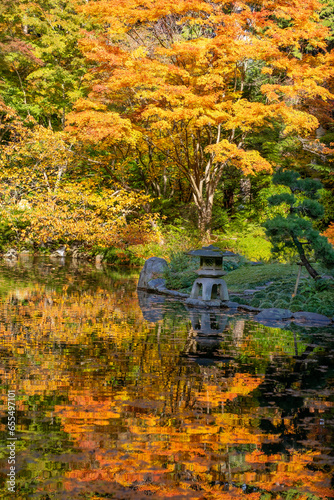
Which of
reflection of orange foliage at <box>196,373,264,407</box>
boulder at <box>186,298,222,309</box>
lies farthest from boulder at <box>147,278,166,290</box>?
reflection of orange foliage at <box>196,373,264,407</box>

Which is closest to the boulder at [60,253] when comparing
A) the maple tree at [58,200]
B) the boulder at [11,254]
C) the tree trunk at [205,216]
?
the maple tree at [58,200]

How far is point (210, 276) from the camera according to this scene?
40.0 feet

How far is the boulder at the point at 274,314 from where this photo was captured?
10.5 meters

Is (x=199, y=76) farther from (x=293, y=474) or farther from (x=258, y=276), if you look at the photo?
(x=293, y=474)

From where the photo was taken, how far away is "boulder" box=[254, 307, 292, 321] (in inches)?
414

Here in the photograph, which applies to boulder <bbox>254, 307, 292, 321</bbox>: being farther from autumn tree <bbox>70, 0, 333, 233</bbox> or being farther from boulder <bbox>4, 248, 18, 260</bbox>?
boulder <bbox>4, 248, 18, 260</bbox>

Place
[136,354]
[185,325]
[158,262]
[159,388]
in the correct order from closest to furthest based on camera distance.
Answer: [159,388]
[136,354]
[185,325]
[158,262]

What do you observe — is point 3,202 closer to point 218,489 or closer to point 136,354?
point 136,354

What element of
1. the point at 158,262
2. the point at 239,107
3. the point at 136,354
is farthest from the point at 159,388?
the point at 239,107

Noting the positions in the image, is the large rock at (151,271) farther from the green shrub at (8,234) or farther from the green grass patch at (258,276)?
the green shrub at (8,234)

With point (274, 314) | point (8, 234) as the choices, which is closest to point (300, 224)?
point (274, 314)

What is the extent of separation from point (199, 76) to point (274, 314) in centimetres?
1256

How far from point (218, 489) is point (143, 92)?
17.9m

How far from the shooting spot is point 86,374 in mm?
5645
